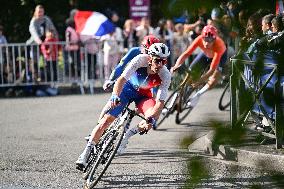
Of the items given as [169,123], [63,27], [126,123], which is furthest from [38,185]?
[63,27]

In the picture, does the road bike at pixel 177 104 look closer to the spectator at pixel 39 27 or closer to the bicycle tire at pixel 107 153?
the bicycle tire at pixel 107 153

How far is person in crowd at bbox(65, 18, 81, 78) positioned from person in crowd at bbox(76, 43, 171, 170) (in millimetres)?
9555

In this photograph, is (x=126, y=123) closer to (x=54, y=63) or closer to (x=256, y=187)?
(x=256, y=187)

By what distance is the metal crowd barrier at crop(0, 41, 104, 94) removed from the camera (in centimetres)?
1775

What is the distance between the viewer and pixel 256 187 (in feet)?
6.08

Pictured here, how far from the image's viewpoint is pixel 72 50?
18.2 metres

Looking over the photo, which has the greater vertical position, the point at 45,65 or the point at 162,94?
the point at 162,94

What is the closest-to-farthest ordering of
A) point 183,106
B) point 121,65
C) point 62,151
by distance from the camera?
1. point 121,65
2. point 62,151
3. point 183,106

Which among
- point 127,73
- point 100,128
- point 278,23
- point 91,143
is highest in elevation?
point 278,23

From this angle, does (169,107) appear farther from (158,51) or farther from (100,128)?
(158,51)

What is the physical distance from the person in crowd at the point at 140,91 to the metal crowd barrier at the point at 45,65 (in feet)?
30.9

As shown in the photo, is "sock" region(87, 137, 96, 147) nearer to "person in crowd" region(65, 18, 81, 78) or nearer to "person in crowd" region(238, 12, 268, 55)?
"person in crowd" region(238, 12, 268, 55)

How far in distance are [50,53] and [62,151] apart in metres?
7.69

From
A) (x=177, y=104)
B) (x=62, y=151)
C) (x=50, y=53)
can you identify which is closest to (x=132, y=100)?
(x=62, y=151)
